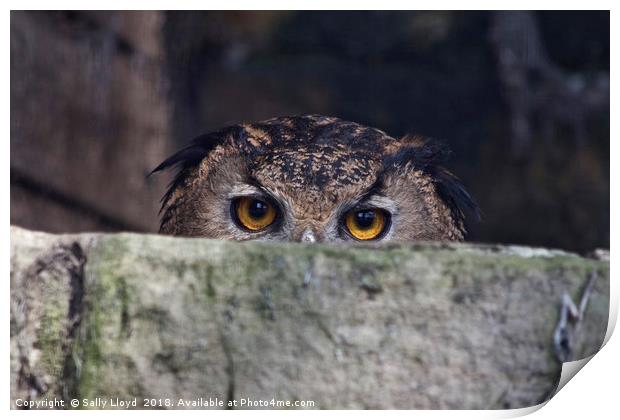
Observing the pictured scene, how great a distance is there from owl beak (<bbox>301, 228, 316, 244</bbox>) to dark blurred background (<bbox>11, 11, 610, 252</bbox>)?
286mm

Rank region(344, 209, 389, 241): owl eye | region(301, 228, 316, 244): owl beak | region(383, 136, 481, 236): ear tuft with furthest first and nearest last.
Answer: region(383, 136, 481, 236): ear tuft
region(344, 209, 389, 241): owl eye
region(301, 228, 316, 244): owl beak

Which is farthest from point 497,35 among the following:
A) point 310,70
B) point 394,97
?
point 310,70

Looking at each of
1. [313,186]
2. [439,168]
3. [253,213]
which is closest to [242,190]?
[253,213]

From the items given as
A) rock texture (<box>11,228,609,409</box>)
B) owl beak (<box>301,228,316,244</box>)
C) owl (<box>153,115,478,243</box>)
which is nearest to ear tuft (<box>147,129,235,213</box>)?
owl (<box>153,115,478,243</box>)

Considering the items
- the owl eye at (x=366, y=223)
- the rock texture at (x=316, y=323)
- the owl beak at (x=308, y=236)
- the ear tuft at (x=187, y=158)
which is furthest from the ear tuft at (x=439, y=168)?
the rock texture at (x=316, y=323)

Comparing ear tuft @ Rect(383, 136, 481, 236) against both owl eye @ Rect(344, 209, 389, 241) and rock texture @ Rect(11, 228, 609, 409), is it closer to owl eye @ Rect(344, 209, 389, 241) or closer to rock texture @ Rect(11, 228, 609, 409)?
owl eye @ Rect(344, 209, 389, 241)

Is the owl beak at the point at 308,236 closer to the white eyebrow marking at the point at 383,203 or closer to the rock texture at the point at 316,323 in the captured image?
the white eyebrow marking at the point at 383,203

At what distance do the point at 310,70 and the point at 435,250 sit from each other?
2.06 feet

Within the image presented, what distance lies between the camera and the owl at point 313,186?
168 cm

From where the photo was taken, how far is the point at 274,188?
1.69m

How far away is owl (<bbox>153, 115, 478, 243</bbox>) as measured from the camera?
66.3 inches

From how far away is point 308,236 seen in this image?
160 centimetres

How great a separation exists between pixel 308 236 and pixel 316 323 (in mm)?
354
